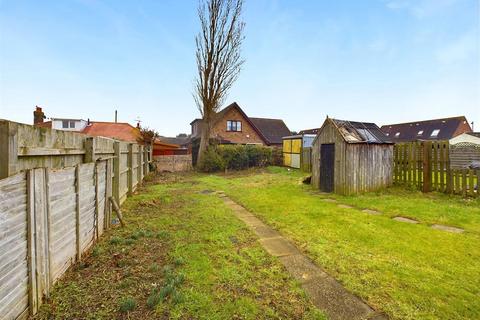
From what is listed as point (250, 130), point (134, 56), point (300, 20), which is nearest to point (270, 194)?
point (300, 20)

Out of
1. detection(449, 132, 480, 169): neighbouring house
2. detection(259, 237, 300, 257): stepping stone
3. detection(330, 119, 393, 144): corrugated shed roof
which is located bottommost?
detection(259, 237, 300, 257): stepping stone

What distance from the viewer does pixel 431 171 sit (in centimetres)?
837

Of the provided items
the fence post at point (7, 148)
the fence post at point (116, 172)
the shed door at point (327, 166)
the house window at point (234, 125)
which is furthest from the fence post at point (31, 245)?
the house window at point (234, 125)

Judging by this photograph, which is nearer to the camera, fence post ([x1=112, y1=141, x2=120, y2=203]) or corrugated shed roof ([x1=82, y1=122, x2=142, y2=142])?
fence post ([x1=112, y1=141, x2=120, y2=203])

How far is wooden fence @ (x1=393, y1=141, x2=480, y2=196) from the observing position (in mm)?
7551

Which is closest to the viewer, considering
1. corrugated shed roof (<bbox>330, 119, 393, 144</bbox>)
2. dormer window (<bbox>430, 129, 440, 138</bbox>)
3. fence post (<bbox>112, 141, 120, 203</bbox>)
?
fence post (<bbox>112, 141, 120, 203</bbox>)

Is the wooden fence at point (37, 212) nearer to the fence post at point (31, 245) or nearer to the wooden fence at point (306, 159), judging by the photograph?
the fence post at point (31, 245)

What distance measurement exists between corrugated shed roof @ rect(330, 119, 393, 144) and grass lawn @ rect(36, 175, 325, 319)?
243 inches

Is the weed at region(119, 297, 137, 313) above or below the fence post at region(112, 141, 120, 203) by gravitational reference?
below

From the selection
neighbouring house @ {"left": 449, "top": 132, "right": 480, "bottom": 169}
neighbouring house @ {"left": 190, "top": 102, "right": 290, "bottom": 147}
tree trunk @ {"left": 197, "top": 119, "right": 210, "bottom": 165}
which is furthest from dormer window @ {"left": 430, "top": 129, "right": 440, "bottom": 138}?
tree trunk @ {"left": 197, "top": 119, "right": 210, "bottom": 165}

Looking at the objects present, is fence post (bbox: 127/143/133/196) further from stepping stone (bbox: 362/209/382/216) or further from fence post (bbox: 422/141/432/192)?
fence post (bbox: 422/141/432/192)

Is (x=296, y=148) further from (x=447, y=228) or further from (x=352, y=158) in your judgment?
(x=447, y=228)

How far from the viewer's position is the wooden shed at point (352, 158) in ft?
27.7

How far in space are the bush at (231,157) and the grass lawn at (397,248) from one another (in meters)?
9.71
